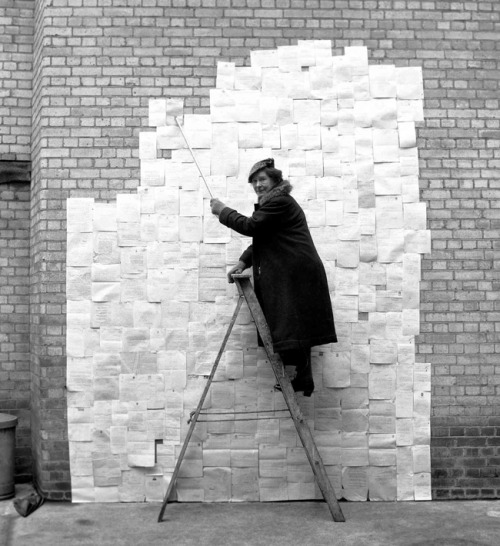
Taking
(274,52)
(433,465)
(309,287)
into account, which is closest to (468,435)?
(433,465)

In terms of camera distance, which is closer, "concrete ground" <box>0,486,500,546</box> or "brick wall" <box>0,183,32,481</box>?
"concrete ground" <box>0,486,500,546</box>

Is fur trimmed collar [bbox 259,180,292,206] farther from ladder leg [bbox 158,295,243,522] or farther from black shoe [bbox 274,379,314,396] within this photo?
black shoe [bbox 274,379,314,396]

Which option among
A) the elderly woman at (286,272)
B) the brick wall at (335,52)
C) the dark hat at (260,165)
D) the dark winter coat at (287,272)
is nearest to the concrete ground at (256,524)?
the brick wall at (335,52)

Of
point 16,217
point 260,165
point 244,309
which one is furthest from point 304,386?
point 16,217

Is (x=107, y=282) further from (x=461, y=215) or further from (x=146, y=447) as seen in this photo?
(x=461, y=215)

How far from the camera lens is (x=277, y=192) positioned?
504 centimetres

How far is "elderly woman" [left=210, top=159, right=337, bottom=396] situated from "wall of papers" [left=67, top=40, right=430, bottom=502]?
0.45m

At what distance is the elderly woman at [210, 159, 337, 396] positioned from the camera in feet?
16.2

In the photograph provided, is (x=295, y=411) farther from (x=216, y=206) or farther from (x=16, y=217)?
(x=16, y=217)

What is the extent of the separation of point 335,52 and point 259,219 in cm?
166

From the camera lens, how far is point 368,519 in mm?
5047

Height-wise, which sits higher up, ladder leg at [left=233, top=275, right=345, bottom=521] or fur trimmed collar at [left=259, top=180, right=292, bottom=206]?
fur trimmed collar at [left=259, top=180, right=292, bottom=206]

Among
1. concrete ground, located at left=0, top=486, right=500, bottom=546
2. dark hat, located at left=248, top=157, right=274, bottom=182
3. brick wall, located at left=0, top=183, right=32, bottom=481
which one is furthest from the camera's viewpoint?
brick wall, located at left=0, top=183, right=32, bottom=481

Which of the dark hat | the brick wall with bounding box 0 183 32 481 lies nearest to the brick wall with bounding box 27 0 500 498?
the brick wall with bounding box 0 183 32 481
